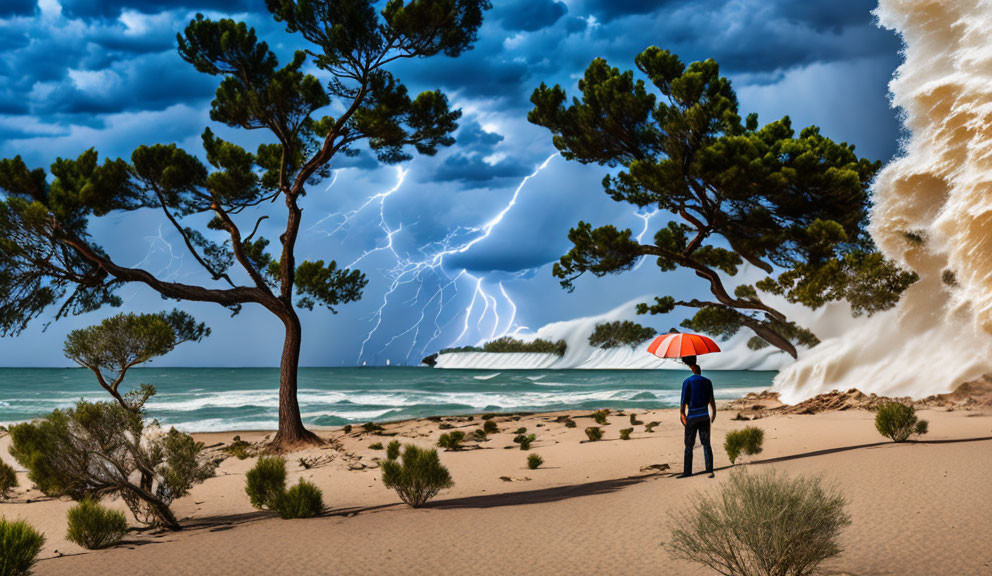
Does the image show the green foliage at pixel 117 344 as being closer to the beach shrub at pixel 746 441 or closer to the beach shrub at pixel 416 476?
the beach shrub at pixel 416 476

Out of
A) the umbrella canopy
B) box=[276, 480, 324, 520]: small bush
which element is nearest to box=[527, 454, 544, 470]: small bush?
the umbrella canopy

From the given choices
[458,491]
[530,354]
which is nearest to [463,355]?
[530,354]

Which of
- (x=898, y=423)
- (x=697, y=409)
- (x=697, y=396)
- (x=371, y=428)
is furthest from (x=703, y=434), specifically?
(x=371, y=428)

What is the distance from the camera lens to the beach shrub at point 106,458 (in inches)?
264

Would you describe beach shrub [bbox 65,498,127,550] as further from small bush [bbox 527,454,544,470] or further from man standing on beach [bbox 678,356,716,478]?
small bush [bbox 527,454,544,470]

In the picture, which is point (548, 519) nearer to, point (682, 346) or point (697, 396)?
point (697, 396)

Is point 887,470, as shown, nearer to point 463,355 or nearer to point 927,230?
point 927,230

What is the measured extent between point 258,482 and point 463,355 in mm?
165470

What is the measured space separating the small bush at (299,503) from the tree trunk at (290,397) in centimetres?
841

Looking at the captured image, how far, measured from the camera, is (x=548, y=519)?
693cm

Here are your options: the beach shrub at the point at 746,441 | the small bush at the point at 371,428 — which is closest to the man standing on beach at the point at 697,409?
the beach shrub at the point at 746,441

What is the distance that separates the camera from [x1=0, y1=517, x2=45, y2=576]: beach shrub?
4.27m

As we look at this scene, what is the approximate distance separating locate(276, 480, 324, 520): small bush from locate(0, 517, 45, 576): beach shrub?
9.54 feet

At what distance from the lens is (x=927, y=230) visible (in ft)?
58.9
